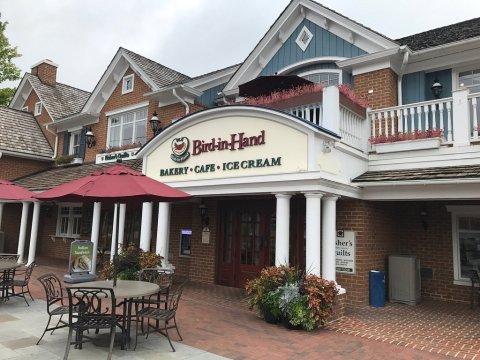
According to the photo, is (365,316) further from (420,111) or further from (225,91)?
(225,91)

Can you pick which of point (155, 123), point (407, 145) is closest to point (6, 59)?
point (155, 123)

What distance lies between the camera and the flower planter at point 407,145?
A: 848 cm

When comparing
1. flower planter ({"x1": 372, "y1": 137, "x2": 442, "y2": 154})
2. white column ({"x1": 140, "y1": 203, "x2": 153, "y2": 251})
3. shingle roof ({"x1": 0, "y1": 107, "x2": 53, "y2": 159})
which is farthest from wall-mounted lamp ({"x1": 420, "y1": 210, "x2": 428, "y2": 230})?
shingle roof ({"x1": 0, "y1": 107, "x2": 53, "y2": 159})

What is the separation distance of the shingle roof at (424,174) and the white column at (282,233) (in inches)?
68.7

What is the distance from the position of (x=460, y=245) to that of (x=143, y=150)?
27.0ft

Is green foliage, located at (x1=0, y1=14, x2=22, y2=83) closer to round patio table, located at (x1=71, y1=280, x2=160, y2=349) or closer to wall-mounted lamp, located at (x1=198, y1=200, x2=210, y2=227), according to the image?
wall-mounted lamp, located at (x1=198, y1=200, x2=210, y2=227)

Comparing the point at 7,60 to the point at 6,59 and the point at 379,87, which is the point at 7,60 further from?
the point at 379,87

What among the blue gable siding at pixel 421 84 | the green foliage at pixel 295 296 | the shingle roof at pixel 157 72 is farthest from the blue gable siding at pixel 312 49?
the green foliage at pixel 295 296

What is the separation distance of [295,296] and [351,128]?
4.03 metres

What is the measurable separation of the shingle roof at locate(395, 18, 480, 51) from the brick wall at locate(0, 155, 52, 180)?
53.6 feet

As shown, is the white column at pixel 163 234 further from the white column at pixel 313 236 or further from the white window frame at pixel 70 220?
the white window frame at pixel 70 220

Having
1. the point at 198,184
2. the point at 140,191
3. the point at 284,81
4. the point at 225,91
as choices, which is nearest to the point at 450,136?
the point at 284,81

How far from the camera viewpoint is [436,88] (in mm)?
9898

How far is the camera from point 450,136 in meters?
8.45
